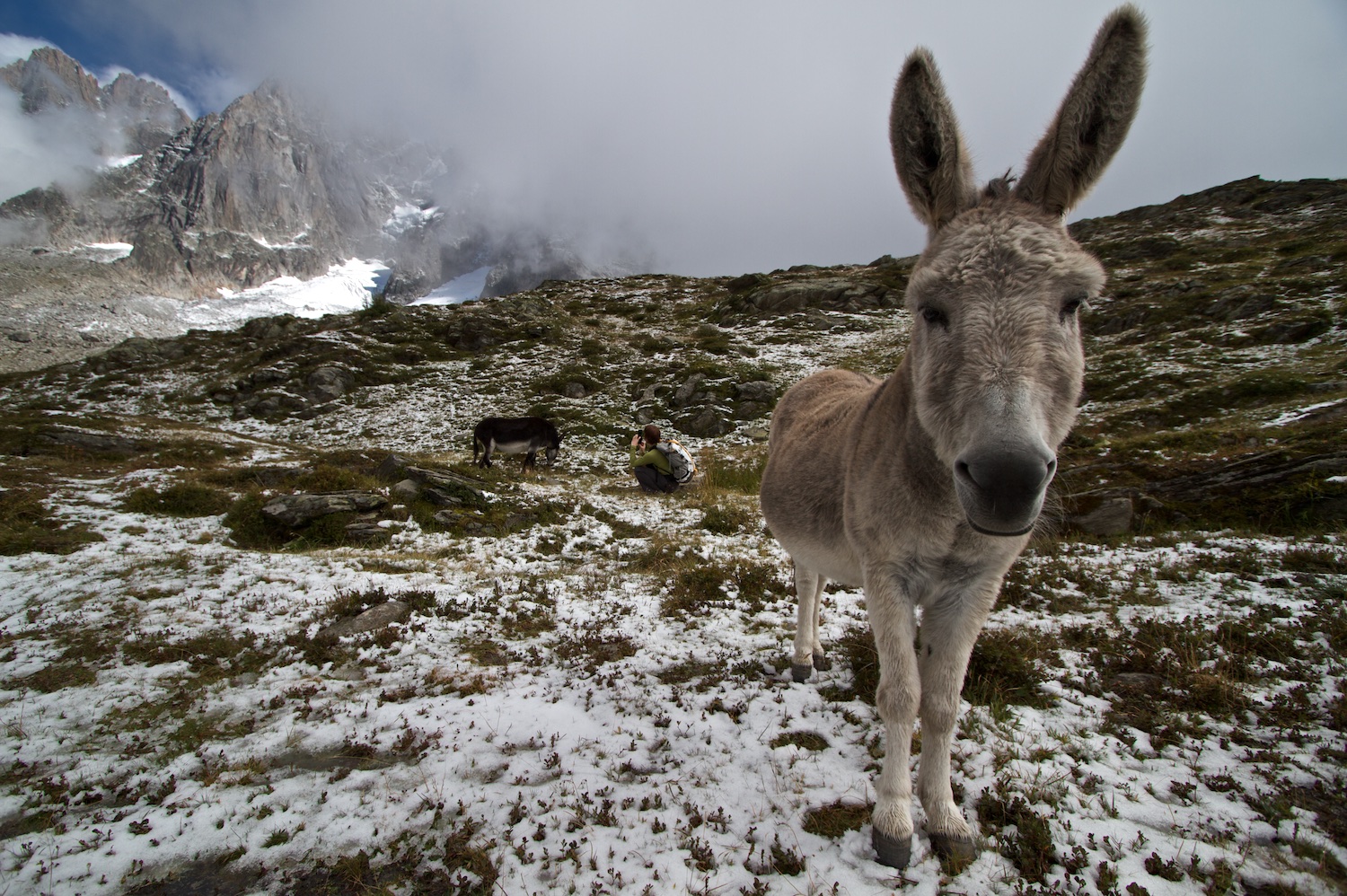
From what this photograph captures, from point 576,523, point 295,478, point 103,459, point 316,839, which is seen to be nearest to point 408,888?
point 316,839

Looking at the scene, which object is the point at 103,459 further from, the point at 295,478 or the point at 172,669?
the point at 172,669

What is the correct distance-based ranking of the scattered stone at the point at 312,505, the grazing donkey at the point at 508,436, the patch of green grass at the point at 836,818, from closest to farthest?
the patch of green grass at the point at 836,818
the scattered stone at the point at 312,505
the grazing donkey at the point at 508,436

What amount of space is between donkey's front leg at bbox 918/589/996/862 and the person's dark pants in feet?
44.6

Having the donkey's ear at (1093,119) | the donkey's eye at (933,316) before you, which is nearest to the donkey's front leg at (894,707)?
the donkey's eye at (933,316)

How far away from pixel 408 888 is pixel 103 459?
20.1 m

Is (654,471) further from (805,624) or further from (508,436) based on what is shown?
(805,624)

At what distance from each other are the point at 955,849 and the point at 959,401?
270 cm

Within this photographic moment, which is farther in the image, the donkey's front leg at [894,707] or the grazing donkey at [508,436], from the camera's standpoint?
the grazing donkey at [508,436]

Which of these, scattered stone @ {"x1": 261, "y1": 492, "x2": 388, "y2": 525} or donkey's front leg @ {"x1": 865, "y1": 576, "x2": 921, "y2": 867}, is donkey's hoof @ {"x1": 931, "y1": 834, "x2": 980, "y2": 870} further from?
scattered stone @ {"x1": 261, "y1": 492, "x2": 388, "y2": 525}

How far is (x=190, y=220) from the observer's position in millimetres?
195750

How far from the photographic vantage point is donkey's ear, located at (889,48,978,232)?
2.73 metres

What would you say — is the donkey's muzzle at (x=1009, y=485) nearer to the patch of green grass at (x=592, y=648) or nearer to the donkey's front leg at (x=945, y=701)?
the donkey's front leg at (x=945, y=701)

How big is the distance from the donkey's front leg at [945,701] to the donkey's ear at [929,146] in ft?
7.46

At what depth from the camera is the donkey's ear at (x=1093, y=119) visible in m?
2.48
